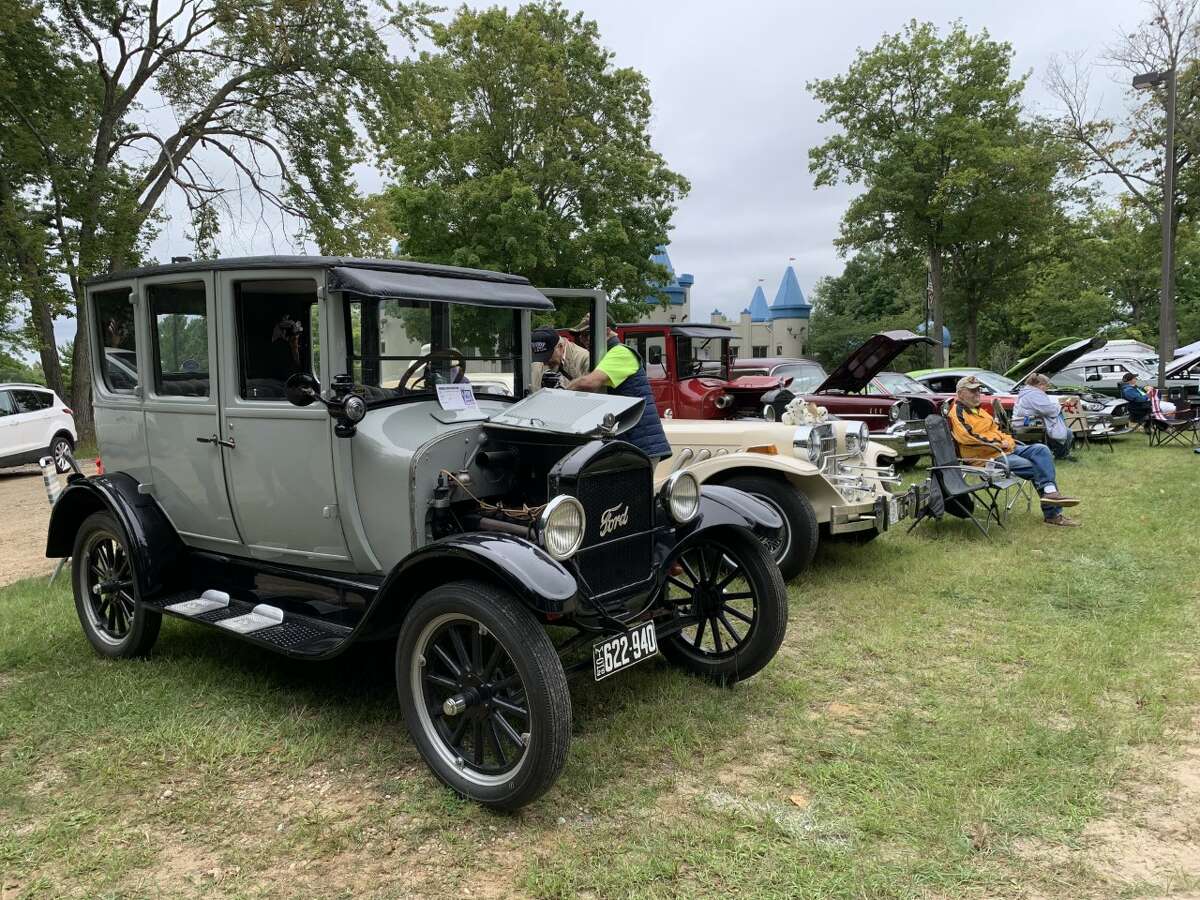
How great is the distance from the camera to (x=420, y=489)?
3582 mm

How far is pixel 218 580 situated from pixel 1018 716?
13.0 feet

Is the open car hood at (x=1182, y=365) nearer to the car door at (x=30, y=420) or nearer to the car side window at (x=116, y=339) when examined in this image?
the car side window at (x=116, y=339)

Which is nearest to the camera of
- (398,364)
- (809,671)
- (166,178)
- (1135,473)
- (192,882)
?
(192,882)

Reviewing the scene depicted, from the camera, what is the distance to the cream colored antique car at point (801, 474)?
18.7 ft

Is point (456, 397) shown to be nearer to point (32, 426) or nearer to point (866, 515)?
point (866, 515)

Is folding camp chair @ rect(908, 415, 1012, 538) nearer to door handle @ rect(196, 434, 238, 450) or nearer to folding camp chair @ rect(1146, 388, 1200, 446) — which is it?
door handle @ rect(196, 434, 238, 450)

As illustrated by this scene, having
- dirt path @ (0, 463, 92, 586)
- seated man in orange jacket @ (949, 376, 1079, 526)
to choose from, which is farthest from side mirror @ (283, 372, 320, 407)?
seated man in orange jacket @ (949, 376, 1079, 526)

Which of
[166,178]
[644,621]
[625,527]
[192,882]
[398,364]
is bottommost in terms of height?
[192,882]

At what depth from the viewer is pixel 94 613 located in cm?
462

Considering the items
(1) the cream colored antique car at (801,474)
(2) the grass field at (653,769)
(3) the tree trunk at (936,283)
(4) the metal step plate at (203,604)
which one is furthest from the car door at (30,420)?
(3) the tree trunk at (936,283)

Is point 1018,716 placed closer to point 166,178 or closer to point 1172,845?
point 1172,845

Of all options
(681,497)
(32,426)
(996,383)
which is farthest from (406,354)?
(996,383)

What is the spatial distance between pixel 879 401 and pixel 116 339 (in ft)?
29.6

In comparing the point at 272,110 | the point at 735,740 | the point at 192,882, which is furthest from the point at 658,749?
the point at 272,110
